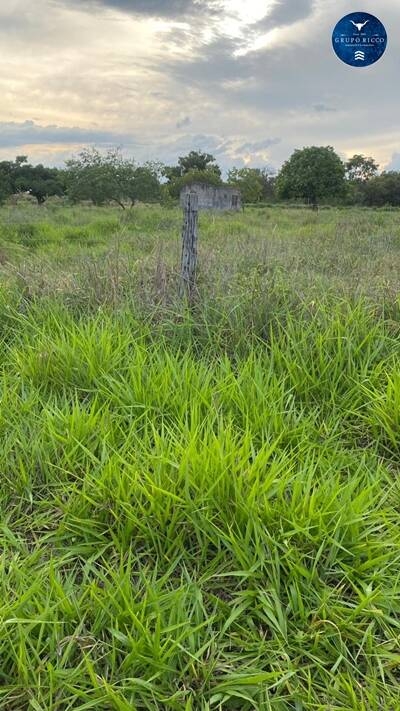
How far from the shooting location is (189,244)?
392 cm

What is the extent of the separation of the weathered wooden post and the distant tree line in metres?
18.5

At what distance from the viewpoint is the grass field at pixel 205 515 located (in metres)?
1.36

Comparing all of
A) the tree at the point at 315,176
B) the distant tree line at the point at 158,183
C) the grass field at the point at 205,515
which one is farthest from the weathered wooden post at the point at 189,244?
the tree at the point at 315,176

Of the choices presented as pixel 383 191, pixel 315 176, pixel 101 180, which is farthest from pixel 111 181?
pixel 383 191

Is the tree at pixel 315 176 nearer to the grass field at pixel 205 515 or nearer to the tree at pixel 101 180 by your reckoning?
the tree at pixel 101 180

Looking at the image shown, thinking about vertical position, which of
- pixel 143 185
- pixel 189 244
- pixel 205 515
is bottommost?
pixel 205 515

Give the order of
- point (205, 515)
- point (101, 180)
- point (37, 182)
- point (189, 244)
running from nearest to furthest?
point (205, 515)
point (189, 244)
point (101, 180)
point (37, 182)

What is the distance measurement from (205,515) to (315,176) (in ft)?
131

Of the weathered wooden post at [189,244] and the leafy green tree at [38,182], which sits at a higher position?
the leafy green tree at [38,182]

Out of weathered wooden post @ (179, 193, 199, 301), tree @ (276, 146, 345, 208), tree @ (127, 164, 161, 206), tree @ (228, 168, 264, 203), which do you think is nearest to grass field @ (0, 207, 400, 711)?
weathered wooden post @ (179, 193, 199, 301)

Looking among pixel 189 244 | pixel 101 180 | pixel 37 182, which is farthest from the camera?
pixel 37 182

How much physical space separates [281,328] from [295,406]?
2.41 ft

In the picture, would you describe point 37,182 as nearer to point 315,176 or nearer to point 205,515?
point 315,176

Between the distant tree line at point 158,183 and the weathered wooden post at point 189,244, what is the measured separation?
18.5m
